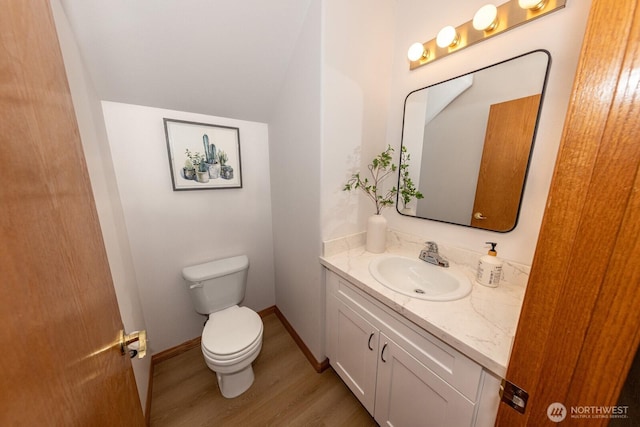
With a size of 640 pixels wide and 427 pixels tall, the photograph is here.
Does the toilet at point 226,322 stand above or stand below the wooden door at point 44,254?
below

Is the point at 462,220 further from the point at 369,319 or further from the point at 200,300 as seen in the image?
the point at 200,300

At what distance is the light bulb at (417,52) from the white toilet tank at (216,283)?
1.84 meters

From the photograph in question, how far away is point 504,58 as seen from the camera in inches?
40.9

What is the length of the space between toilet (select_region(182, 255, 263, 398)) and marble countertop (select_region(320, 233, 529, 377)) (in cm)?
71

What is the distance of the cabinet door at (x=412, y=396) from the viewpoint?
0.82 m

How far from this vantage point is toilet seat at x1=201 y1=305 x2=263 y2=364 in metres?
1.28

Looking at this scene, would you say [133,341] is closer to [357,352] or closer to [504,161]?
[357,352]

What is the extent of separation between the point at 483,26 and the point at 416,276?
4.31ft

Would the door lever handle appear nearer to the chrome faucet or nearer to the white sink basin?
the white sink basin

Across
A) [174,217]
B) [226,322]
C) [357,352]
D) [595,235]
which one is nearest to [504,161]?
[595,235]

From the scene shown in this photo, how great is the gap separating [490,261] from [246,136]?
182 centimetres

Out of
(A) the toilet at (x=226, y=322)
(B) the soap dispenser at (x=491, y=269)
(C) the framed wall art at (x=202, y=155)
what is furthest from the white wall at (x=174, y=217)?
(B) the soap dispenser at (x=491, y=269)

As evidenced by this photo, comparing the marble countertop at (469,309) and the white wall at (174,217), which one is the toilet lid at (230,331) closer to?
the white wall at (174,217)

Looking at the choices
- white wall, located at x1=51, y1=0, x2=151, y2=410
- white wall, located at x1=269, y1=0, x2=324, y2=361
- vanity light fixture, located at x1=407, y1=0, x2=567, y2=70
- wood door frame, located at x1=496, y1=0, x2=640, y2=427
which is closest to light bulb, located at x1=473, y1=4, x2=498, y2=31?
vanity light fixture, located at x1=407, y1=0, x2=567, y2=70
